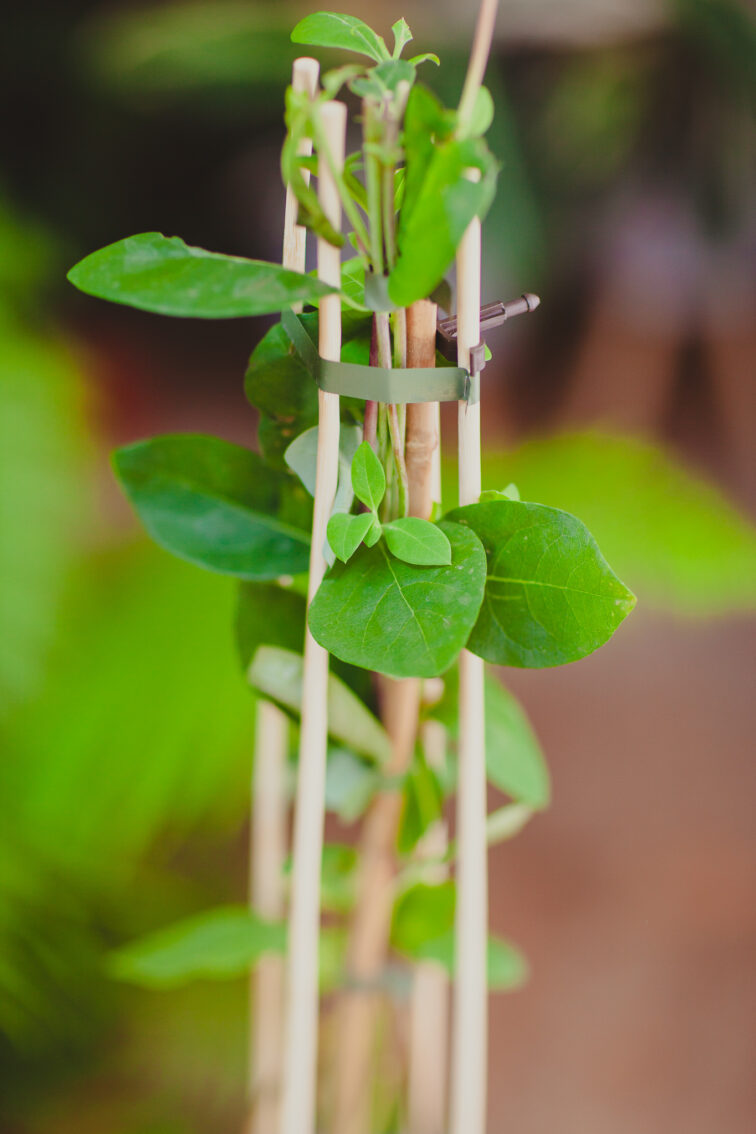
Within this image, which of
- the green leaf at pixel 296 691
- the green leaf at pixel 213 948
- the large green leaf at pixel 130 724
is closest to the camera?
the green leaf at pixel 296 691

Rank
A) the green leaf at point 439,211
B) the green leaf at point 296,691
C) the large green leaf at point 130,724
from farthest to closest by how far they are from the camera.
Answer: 1. the large green leaf at point 130,724
2. the green leaf at point 296,691
3. the green leaf at point 439,211

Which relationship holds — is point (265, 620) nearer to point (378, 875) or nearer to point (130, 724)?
point (378, 875)

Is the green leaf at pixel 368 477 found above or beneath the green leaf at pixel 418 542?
above

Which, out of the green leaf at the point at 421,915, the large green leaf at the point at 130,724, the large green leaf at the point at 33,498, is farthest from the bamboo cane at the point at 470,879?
the large green leaf at the point at 33,498

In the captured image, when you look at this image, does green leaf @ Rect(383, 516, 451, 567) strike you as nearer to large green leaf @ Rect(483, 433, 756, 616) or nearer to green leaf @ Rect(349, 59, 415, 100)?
green leaf @ Rect(349, 59, 415, 100)

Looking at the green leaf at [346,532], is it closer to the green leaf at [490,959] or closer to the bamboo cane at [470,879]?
the bamboo cane at [470,879]

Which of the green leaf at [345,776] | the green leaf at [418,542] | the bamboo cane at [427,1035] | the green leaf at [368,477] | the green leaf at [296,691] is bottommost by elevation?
the bamboo cane at [427,1035]

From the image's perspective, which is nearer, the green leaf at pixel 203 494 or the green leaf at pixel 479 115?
the green leaf at pixel 479 115

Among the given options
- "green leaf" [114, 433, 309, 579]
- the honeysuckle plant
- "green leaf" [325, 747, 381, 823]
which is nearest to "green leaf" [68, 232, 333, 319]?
the honeysuckle plant
